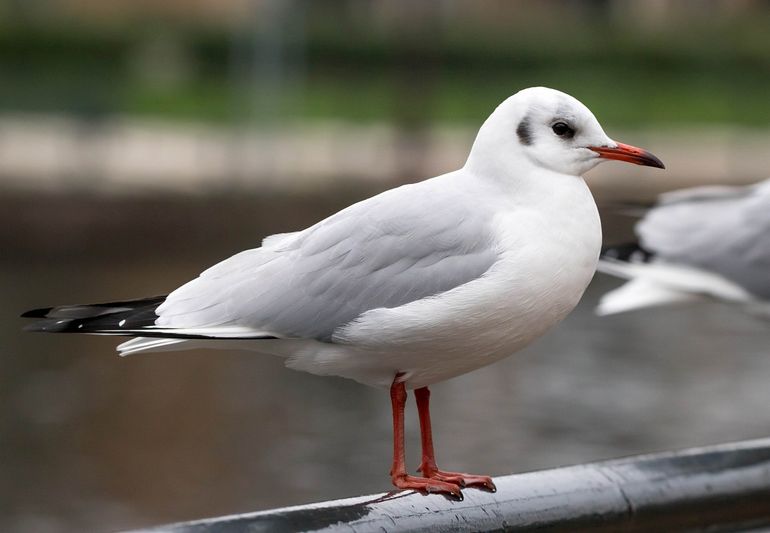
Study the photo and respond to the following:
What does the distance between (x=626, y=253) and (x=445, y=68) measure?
20.7 m

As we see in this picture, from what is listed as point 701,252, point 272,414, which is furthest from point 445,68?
point 701,252

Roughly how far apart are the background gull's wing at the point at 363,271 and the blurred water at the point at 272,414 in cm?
546

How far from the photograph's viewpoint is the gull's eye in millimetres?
2703

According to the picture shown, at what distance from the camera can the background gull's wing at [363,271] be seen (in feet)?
8.79

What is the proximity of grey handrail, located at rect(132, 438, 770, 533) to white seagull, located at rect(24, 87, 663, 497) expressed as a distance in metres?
0.12

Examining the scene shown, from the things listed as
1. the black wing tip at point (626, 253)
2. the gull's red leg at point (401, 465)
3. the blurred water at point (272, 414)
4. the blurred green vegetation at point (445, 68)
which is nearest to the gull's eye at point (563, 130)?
the gull's red leg at point (401, 465)

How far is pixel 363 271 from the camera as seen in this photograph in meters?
2.72

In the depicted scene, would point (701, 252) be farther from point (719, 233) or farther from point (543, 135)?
point (543, 135)

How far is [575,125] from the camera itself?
8.86 feet

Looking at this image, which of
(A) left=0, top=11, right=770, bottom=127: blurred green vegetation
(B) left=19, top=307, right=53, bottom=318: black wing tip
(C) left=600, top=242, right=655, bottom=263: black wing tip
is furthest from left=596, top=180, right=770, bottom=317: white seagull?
(A) left=0, top=11, right=770, bottom=127: blurred green vegetation

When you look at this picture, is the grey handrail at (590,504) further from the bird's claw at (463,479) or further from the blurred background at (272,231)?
the blurred background at (272,231)

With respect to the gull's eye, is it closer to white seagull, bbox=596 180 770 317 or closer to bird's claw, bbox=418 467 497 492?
bird's claw, bbox=418 467 497 492

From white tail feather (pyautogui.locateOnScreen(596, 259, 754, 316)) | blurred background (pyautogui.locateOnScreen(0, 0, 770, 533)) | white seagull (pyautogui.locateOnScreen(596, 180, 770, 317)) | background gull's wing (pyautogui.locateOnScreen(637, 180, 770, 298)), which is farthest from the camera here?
blurred background (pyautogui.locateOnScreen(0, 0, 770, 533))

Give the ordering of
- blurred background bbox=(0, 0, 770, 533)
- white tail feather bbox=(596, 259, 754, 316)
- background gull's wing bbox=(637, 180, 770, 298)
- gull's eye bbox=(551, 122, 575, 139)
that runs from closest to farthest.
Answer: gull's eye bbox=(551, 122, 575, 139) → white tail feather bbox=(596, 259, 754, 316) → background gull's wing bbox=(637, 180, 770, 298) → blurred background bbox=(0, 0, 770, 533)
